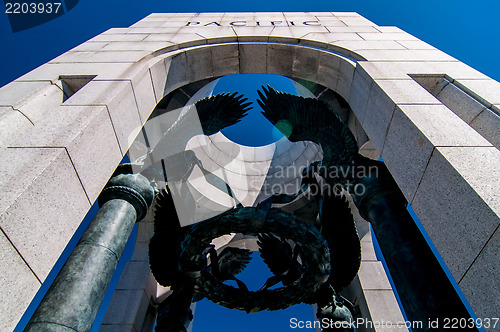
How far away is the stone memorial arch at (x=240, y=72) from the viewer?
2.78m

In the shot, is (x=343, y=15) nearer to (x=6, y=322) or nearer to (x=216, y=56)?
(x=216, y=56)

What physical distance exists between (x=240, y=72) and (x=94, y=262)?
16.2ft

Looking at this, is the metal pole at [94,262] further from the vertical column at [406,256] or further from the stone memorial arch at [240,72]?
the vertical column at [406,256]

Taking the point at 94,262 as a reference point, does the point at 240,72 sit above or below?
above

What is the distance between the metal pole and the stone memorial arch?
698mm

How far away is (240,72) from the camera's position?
7.27 m

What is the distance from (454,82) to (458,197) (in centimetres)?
269

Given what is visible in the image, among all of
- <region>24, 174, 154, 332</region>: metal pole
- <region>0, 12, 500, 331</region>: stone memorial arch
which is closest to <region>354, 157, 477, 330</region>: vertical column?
<region>0, 12, 500, 331</region>: stone memorial arch

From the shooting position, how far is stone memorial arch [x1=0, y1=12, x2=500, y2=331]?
278 centimetres

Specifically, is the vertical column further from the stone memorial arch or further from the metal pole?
the metal pole

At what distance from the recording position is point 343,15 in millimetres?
8453

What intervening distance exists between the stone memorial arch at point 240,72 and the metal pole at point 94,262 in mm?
698

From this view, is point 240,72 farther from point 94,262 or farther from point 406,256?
point 406,256

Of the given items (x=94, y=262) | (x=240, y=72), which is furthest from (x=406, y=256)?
(x=240, y=72)
